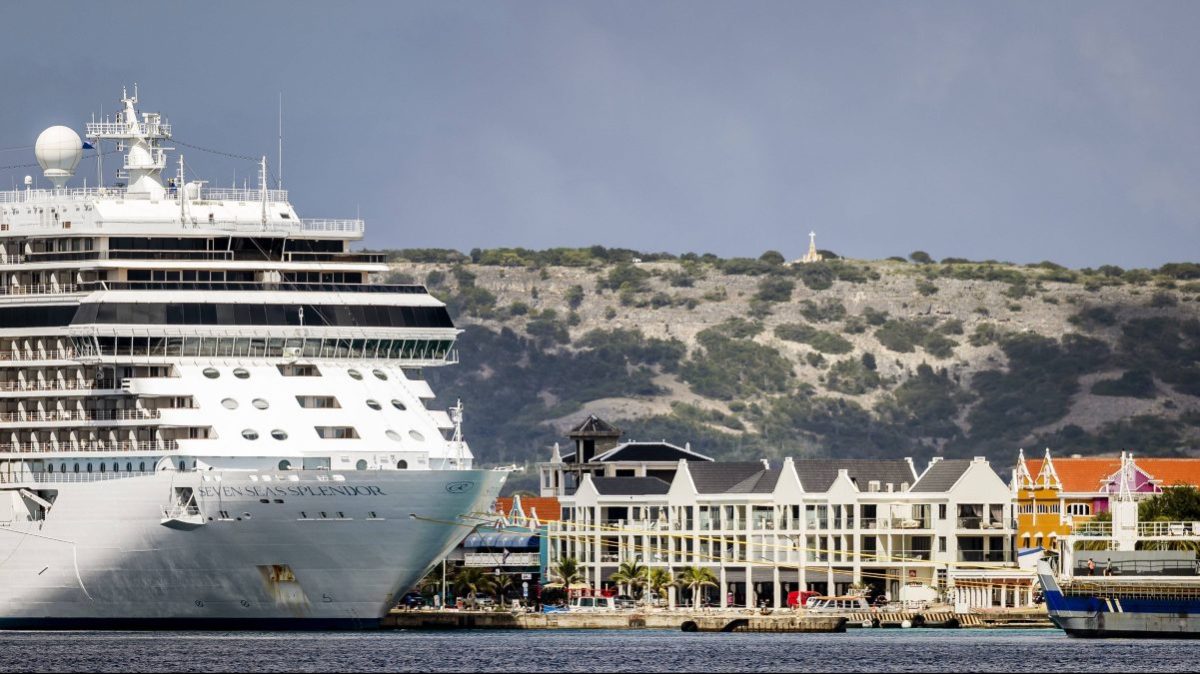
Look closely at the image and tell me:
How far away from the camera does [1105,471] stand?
146 m

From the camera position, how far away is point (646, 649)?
333ft

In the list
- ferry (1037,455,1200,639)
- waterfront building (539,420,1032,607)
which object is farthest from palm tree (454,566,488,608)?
ferry (1037,455,1200,639)

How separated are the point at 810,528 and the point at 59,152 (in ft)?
165

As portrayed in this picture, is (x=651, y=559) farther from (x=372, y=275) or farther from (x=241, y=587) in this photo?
(x=241, y=587)

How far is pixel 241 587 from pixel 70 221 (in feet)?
54.2

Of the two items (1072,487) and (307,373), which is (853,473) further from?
(307,373)

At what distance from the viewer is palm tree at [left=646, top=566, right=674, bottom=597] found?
137875mm

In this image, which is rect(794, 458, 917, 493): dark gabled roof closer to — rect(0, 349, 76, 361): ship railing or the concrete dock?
the concrete dock

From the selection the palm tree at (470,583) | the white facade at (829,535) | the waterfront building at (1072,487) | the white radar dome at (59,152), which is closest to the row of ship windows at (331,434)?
the white radar dome at (59,152)

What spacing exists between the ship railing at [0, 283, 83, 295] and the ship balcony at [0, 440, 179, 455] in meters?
Answer: 6.06

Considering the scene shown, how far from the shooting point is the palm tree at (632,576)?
456 ft

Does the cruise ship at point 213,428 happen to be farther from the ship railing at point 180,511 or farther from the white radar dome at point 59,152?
the white radar dome at point 59,152

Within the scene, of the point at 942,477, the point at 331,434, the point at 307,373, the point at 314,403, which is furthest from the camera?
the point at 942,477

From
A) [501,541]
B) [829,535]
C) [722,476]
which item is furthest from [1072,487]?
[501,541]
